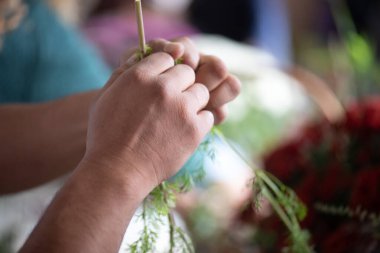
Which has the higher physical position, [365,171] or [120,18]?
[365,171]

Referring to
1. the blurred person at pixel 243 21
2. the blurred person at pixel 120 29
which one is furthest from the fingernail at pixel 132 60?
the blurred person at pixel 243 21

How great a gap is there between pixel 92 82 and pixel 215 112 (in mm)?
498

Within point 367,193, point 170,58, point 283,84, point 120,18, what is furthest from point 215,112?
point 120,18

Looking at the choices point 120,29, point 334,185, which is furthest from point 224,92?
point 120,29

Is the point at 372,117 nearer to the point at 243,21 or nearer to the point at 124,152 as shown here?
the point at 124,152

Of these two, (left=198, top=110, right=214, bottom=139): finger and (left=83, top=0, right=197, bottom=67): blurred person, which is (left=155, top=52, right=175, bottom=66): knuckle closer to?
(left=198, top=110, right=214, bottom=139): finger

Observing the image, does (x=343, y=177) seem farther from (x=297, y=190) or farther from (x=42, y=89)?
(x=42, y=89)

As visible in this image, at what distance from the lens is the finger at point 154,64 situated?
37 cm

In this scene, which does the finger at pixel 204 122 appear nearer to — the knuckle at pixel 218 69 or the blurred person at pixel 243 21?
the knuckle at pixel 218 69

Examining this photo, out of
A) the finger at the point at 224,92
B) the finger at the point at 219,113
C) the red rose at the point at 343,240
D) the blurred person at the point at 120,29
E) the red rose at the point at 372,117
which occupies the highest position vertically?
the finger at the point at 224,92

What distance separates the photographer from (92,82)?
36.1 inches

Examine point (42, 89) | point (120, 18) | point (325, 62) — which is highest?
point (42, 89)

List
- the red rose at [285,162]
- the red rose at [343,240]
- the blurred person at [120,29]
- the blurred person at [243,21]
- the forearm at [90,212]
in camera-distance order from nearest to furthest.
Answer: the forearm at [90,212]
the red rose at [343,240]
the red rose at [285,162]
the blurred person at [120,29]
the blurred person at [243,21]

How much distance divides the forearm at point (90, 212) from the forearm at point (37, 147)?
0.71 feet
